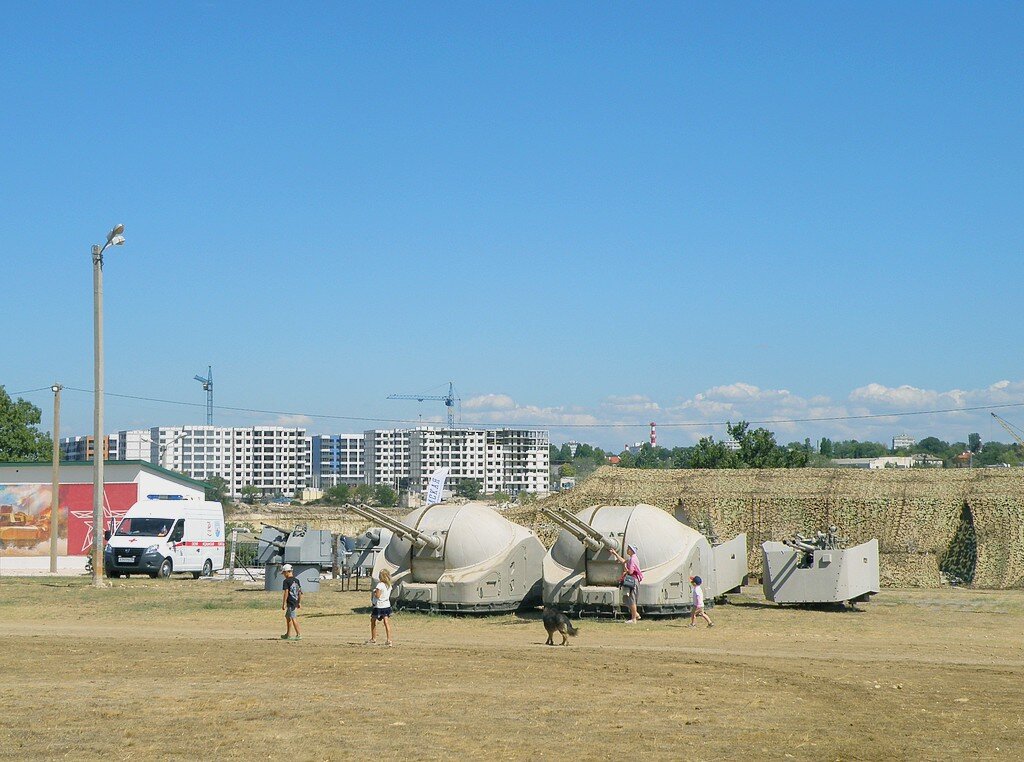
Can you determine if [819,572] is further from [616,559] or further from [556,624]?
[556,624]

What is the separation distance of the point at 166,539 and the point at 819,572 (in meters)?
20.1

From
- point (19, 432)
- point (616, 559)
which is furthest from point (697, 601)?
point (19, 432)

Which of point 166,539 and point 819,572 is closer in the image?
point 819,572

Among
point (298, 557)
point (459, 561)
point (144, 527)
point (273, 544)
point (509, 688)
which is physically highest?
point (144, 527)

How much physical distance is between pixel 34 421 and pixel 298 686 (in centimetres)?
6654

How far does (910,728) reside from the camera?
12.7 meters

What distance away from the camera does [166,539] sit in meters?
37.4

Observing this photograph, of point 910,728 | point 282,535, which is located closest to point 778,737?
point 910,728

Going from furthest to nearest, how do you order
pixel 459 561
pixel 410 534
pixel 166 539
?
pixel 166 539 < pixel 459 561 < pixel 410 534

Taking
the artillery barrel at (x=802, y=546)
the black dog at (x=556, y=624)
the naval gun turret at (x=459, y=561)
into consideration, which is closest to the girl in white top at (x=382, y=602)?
the black dog at (x=556, y=624)

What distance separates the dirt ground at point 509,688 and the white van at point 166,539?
11.3 meters

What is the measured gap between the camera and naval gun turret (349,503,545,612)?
82.7 ft

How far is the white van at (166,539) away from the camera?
3659 centimetres

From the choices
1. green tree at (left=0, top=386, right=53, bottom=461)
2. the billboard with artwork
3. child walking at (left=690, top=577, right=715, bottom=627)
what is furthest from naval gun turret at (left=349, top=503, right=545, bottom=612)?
green tree at (left=0, top=386, right=53, bottom=461)
